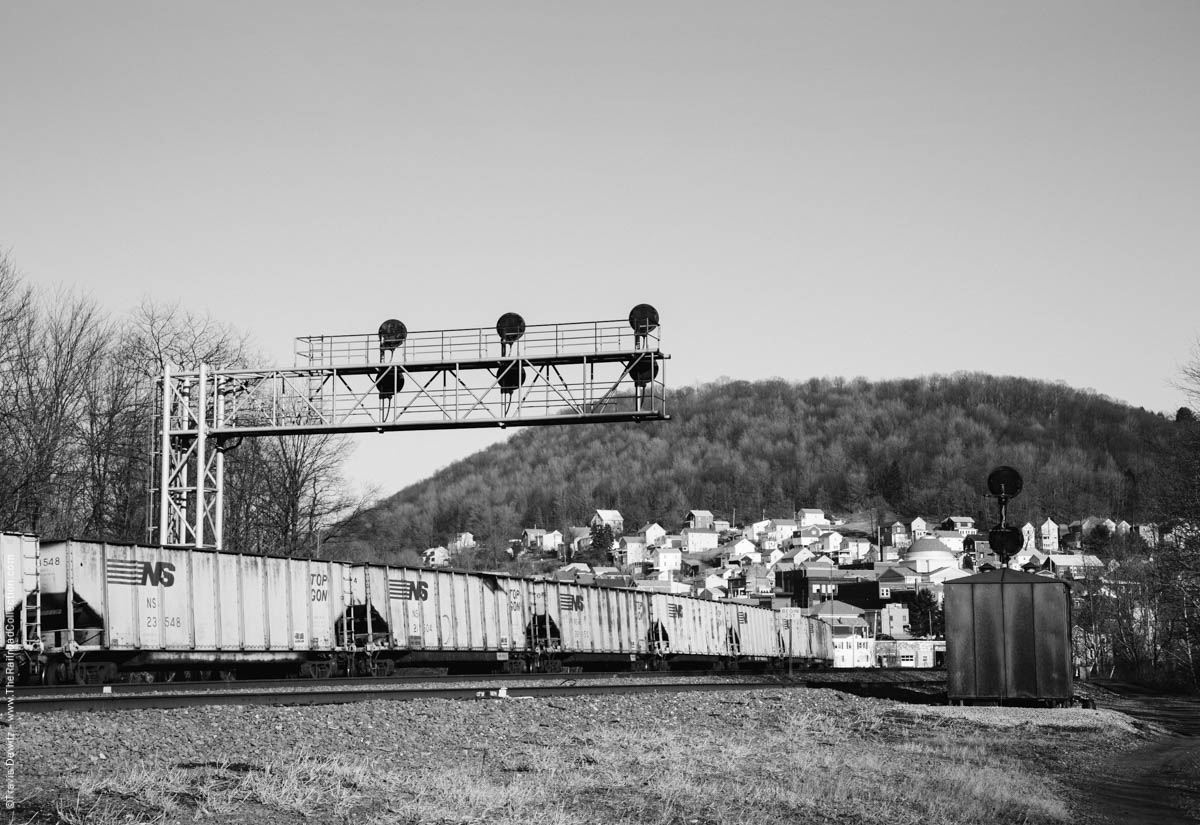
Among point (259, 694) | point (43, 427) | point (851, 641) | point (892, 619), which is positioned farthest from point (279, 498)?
point (892, 619)

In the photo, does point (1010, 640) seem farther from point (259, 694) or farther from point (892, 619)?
point (892, 619)

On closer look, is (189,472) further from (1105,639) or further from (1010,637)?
(1105,639)

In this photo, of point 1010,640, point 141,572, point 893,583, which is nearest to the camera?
point 141,572

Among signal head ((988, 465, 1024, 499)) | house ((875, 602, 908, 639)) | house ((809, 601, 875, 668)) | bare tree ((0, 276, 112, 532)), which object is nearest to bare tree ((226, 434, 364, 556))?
bare tree ((0, 276, 112, 532))

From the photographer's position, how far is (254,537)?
61.0 metres

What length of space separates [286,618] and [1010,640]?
1507 centimetres

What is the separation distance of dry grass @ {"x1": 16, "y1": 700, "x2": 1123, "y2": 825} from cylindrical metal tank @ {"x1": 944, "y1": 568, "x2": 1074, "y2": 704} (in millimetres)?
7455

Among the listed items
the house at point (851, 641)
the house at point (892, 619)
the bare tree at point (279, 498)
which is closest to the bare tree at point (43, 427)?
the bare tree at point (279, 498)

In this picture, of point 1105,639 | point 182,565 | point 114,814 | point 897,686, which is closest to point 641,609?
point 897,686

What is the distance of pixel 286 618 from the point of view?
28.9 metres

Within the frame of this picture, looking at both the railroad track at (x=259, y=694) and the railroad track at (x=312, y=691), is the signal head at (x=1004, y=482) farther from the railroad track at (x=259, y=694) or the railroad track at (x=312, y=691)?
the railroad track at (x=259, y=694)

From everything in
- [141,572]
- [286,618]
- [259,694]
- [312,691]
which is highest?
[141,572]

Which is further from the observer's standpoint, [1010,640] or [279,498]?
[279,498]

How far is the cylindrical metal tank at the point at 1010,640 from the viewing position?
86.0 ft
